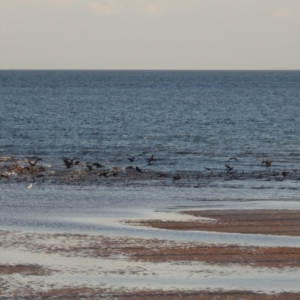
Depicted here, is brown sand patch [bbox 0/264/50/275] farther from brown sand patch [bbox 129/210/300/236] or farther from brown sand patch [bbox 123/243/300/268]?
brown sand patch [bbox 129/210/300/236]

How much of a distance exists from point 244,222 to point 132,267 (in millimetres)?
5425

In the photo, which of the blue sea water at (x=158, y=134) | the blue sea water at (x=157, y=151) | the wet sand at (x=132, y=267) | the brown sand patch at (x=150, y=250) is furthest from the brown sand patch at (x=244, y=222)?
the blue sea water at (x=158, y=134)

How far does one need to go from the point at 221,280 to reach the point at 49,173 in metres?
16.6

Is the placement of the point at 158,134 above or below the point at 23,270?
above

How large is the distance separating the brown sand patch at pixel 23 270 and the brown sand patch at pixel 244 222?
4662mm

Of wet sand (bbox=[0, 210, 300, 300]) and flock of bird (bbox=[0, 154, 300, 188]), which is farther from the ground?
flock of bird (bbox=[0, 154, 300, 188])

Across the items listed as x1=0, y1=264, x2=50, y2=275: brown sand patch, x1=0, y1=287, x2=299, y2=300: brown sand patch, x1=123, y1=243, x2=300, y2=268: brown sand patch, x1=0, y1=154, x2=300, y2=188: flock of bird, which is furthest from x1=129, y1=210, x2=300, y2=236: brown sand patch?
x1=0, y1=154, x2=300, y2=188: flock of bird

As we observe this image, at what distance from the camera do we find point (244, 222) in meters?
19.3

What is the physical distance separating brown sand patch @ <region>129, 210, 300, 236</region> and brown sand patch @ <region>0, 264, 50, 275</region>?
4662mm

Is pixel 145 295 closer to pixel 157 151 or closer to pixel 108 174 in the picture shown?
pixel 108 174

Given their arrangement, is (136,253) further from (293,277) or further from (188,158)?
(188,158)

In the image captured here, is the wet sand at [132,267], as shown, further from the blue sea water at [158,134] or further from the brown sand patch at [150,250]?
the blue sea water at [158,134]

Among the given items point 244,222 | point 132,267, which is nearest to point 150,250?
point 132,267

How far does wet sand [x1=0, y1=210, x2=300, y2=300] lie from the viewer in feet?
42.2
